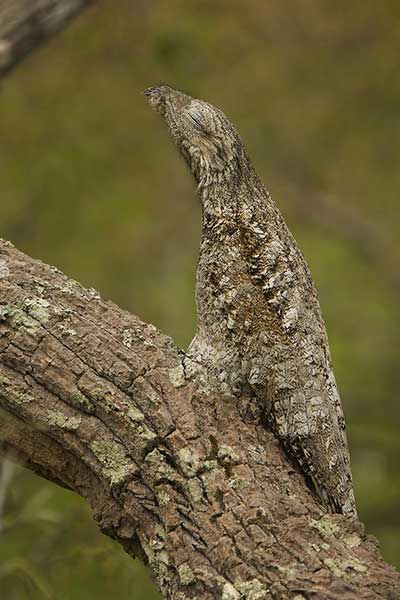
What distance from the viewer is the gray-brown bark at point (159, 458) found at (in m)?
2.48

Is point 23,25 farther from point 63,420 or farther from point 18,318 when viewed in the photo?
point 63,420

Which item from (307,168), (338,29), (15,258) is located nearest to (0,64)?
(15,258)

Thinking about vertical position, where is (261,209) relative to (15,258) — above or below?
above

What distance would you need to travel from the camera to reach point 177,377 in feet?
9.18

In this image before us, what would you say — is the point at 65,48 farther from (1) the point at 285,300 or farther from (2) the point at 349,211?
(1) the point at 285,300

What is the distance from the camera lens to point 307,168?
7535mm

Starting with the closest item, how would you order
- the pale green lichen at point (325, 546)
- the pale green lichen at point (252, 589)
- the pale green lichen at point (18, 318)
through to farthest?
the pale green lichen at point (252, 589) → the pale green lichen at point (325, 546) → the pale green lichen at point (18, 318)

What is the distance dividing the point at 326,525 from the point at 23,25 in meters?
2.90

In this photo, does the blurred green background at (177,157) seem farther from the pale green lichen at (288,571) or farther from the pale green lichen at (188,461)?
the pale green lichen at (288,571)

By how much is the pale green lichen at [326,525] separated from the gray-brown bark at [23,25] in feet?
8.98

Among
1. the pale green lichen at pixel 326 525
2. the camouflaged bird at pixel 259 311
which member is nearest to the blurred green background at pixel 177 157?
the camouflaged bird at pixel 259 311

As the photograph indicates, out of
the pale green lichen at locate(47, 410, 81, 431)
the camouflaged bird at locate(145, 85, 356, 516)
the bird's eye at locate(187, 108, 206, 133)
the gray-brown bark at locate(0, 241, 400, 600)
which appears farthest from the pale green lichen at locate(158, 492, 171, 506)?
the bird's eye at locate(187, 108, 206, 133)

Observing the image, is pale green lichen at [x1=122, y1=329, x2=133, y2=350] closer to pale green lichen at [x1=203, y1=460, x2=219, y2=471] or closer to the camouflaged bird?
the camouflaged bird

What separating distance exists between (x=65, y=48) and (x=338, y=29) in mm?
2061
